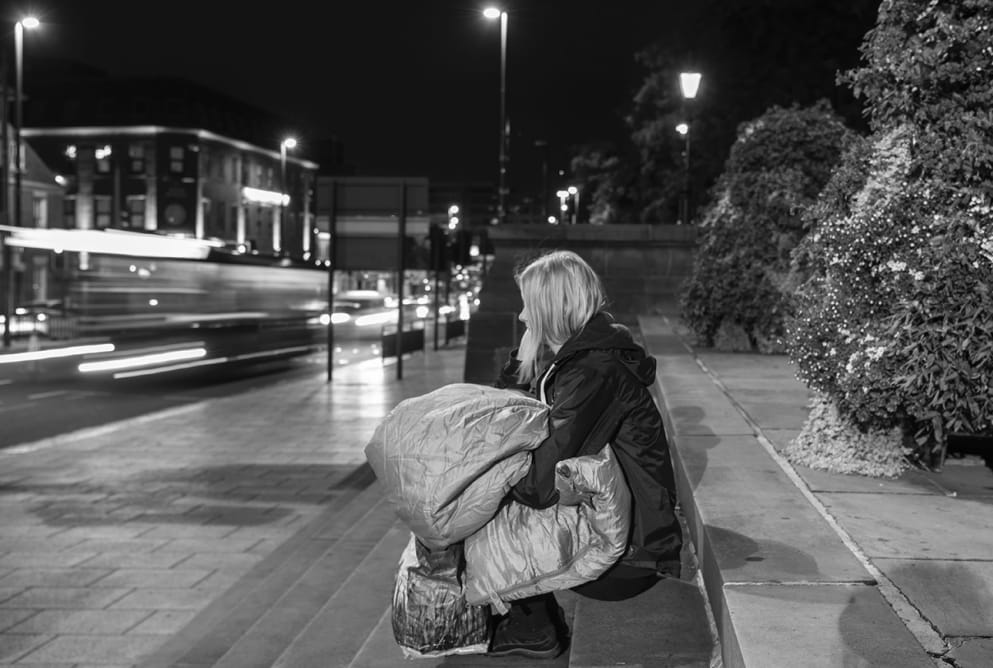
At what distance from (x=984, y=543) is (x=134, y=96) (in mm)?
A: 83755

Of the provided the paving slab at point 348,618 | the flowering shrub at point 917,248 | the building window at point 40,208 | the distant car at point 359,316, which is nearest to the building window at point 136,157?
the building window at point 40,208

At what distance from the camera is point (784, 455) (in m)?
6.28

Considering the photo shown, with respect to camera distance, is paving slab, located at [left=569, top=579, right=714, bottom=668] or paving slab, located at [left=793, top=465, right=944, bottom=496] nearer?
paving slab, located at [left=569, top=579, right=714, bottom=668]

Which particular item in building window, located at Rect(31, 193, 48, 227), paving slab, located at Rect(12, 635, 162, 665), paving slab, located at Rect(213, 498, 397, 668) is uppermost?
building window, located at Rect(31, 193, 48, 227)

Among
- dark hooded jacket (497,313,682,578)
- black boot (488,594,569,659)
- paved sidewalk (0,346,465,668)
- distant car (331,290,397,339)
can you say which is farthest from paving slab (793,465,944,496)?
distant car (331,290,397,339)

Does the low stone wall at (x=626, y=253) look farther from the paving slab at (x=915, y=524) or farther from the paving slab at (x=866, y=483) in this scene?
the paving slab at (x=915, y=524)

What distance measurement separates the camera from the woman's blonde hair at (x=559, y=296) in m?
4.23

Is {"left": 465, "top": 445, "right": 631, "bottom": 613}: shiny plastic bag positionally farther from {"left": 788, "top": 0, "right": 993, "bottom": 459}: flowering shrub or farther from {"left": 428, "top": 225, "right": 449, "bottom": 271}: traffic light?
{"left": 428, "top": 225, "right": 449, "bottom": 271}: traffic light

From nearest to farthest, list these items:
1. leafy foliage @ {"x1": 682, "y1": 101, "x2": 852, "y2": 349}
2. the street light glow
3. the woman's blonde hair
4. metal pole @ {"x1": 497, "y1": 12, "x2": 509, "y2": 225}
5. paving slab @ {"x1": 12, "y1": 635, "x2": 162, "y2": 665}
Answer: the woman's blonde hair, paving slab @ {"x1": 12, "y1": 635, "x2": 162, "y2": 665}, leafy foliage @ {"x1": 682, "y1": 101, "x2": 852, "y2": 349}, the street light glow, metal pole @ {"x1": 497, "y1": 12, "x2": 509, "y2": 225}

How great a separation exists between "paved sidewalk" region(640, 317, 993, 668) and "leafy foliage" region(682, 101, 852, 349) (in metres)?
5.93

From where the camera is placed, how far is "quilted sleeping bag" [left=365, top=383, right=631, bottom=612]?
3.81 metres

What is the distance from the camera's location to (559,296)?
4.24m

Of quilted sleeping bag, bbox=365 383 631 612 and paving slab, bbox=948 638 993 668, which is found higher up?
quilted sleeping bag, bbox=365 383 631 612

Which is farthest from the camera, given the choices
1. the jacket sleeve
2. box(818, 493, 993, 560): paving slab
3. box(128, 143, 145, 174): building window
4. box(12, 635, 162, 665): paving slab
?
box(128, 143, 145, 174): building window
